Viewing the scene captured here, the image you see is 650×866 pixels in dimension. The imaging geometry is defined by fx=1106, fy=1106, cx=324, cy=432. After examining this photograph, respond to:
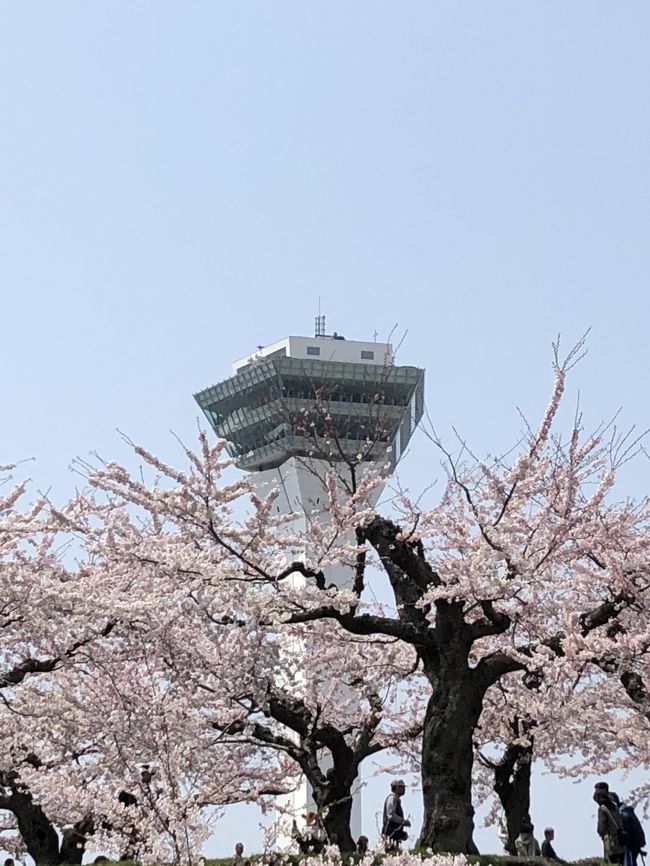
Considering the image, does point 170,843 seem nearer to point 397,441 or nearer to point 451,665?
point 451,665

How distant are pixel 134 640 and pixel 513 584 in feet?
19.0

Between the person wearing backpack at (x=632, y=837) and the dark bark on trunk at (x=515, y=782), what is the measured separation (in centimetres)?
340

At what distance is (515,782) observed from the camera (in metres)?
17.6

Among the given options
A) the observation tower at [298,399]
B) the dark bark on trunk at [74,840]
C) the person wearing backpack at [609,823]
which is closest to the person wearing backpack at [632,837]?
the person wearing backpack at [609,823]

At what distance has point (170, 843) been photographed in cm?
912

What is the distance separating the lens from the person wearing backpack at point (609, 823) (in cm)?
1394

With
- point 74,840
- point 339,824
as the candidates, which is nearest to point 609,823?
point 339,824

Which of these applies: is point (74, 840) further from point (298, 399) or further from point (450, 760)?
point (298, 399)

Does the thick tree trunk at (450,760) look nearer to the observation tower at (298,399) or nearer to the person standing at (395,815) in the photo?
the person standing at (395,815)

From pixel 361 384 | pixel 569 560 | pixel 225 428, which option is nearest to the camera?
pixel 569 560

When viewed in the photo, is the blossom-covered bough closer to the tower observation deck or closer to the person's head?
the person's head

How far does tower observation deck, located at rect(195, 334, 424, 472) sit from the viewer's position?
2441 inches

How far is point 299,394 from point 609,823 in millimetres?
50247

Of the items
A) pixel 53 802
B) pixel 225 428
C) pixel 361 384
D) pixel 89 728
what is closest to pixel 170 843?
pixel 89 728
